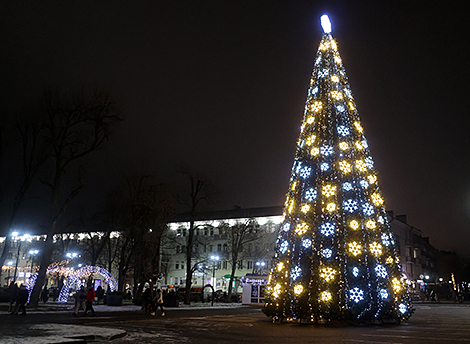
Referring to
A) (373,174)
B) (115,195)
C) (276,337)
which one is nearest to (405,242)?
(115,195)

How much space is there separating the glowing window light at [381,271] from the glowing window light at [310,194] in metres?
3.58

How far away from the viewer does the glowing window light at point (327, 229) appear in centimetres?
1644

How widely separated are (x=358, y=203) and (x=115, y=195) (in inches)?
1217

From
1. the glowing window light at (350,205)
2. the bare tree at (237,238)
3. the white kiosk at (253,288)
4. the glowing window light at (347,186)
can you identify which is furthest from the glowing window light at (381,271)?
the bare tree at (237,238)

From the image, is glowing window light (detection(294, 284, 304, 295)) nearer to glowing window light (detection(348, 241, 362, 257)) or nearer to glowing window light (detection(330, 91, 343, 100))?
glowing window light (detection(348, 241, 362, 257))

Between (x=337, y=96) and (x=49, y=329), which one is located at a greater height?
(x=337, y=96)

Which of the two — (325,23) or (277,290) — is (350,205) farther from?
(325,23)

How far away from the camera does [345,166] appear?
17516 millimetres

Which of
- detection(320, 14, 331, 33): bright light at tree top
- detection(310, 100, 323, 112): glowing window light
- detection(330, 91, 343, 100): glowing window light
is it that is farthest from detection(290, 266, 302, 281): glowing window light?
detection(320, 14, 331, 33): bright light at tree top

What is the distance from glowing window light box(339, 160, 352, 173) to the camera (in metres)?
17.5

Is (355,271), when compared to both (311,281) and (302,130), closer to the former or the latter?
(311,281)

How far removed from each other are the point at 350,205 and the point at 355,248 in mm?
1743

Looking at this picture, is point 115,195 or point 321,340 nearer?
point 321,340

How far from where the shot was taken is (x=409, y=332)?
1343cm
